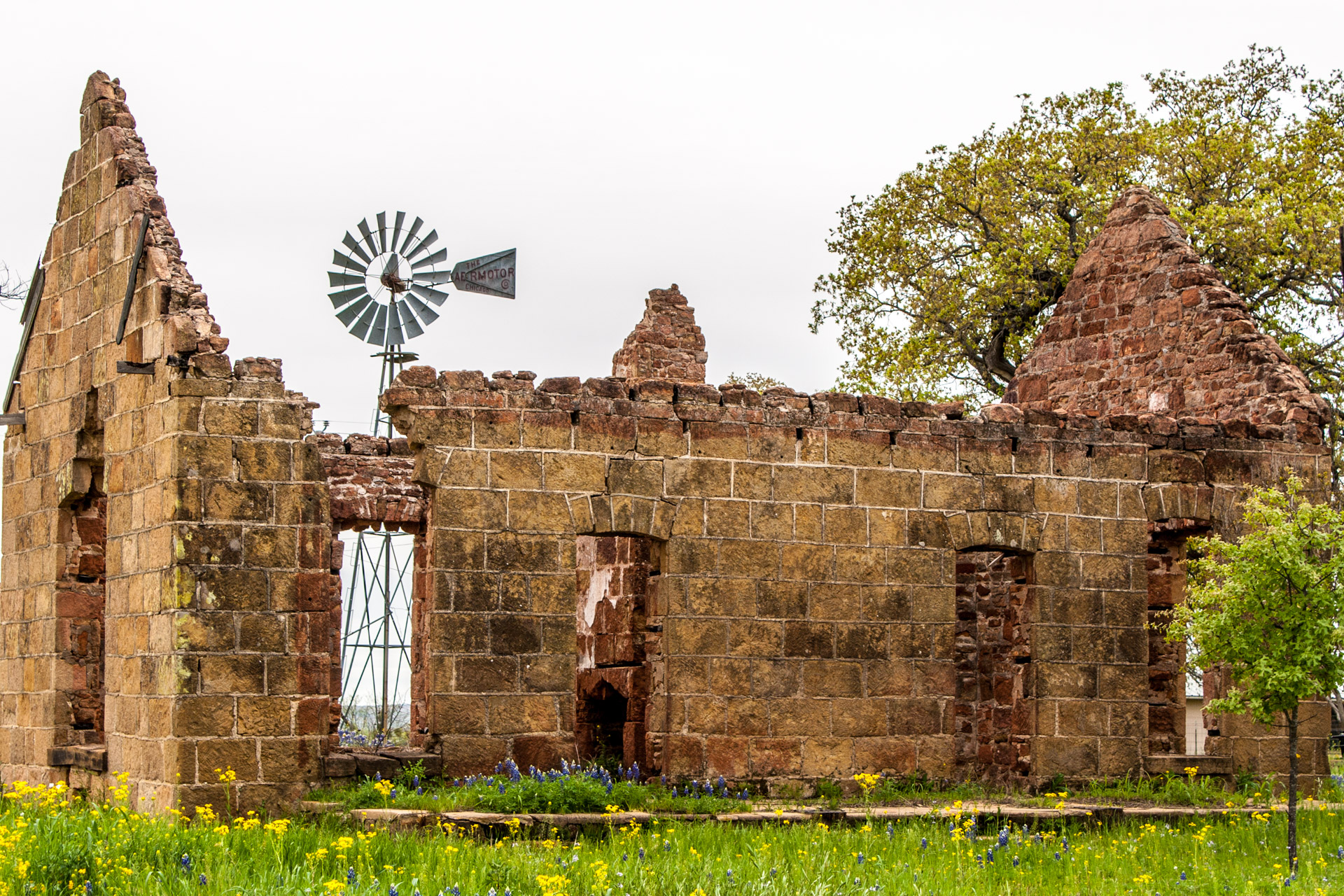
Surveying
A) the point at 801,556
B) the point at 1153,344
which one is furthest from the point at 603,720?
the point at 1153,344

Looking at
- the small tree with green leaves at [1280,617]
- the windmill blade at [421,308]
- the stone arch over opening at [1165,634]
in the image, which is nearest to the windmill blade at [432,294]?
the windmill blade at [421,308]

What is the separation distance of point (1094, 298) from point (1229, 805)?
6344 millimetres

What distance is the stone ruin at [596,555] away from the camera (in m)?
12.7

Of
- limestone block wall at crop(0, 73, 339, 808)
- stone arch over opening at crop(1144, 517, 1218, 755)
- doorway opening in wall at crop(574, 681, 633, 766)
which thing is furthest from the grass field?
→ doorway opening in wall at crop(574, 681, 633, 766)

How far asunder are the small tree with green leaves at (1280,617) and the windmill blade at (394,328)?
40.3ft

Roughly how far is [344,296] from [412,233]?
126 cm

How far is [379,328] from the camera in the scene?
2197 cm

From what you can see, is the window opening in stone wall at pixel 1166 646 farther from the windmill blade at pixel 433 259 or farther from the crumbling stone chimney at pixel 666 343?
the windmill blade at pixel 433 259

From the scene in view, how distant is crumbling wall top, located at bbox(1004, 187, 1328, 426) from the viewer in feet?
55.3

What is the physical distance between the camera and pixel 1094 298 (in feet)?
61.4

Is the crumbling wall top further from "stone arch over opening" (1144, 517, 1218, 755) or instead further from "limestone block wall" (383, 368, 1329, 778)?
"stone arch over opening" (1144, 517, 1218, 755)

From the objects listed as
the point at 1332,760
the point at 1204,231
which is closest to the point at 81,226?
the point at 1204,231

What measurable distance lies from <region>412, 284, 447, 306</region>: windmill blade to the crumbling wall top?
744 centimetres

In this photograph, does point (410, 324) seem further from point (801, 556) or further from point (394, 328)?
point (801, 556)
